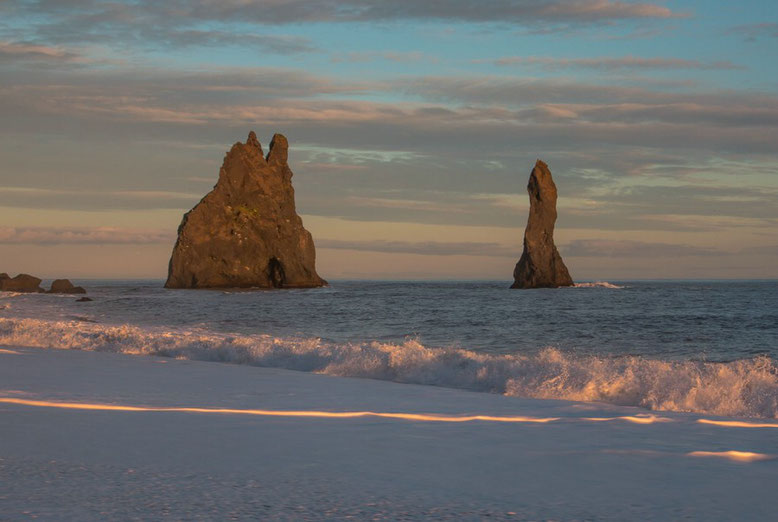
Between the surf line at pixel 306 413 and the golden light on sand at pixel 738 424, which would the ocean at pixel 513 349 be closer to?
the golden light on sand at pixel 738 424

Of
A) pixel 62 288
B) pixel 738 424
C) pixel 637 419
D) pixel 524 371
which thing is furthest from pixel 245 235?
pixel 738 424

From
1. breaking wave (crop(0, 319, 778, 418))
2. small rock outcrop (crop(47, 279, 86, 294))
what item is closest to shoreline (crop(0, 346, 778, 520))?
breaking wave (crop(0, 319, 778, 418))

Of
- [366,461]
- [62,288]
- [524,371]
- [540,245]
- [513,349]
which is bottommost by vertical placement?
[62,288]

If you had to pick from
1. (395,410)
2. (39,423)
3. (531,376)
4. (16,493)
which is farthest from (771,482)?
(531,376)

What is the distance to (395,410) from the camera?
9352 millimetres

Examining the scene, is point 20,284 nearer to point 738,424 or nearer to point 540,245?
point 540,245

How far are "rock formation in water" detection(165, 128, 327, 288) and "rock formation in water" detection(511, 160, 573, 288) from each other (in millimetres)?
30822

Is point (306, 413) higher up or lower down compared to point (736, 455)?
lower down

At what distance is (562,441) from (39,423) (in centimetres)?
495

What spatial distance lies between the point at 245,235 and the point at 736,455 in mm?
106287

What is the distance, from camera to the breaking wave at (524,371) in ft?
37.5

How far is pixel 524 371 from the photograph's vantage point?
13570mm

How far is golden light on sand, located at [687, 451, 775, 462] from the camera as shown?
6668mm

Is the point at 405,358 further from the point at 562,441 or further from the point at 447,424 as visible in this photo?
the point at 562,441
